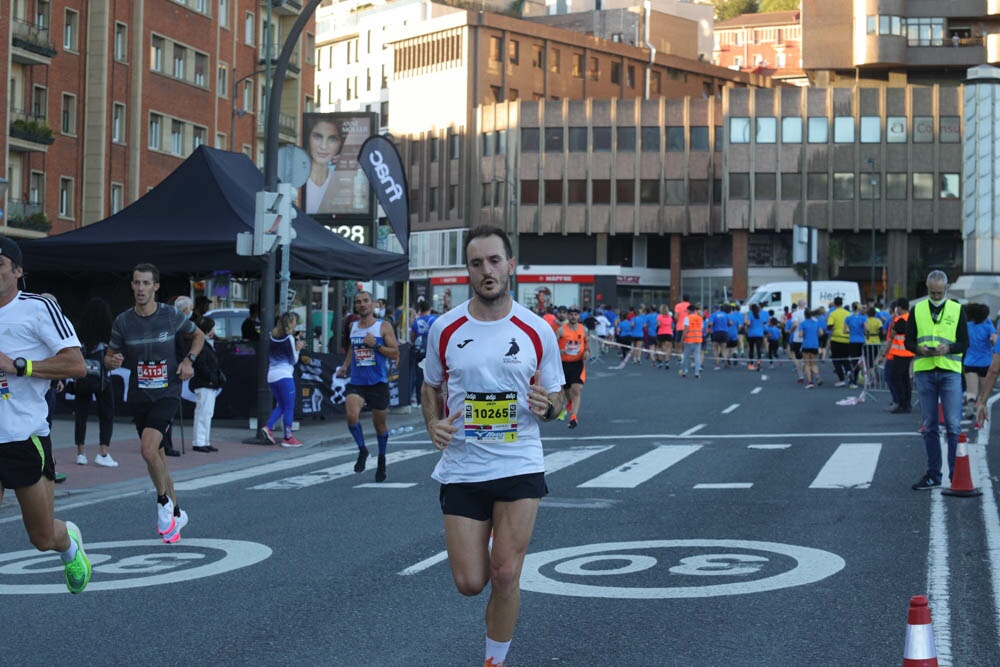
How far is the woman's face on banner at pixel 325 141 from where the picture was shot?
2883cm

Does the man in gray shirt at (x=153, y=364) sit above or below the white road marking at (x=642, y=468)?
above

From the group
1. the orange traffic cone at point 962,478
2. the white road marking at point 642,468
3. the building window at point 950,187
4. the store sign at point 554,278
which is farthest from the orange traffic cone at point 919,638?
the building window at point 950,187

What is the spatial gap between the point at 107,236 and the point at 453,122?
71042 mm

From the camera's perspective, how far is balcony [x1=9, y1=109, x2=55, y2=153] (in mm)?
46562

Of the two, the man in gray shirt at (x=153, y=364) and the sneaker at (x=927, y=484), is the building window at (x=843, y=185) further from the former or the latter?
the man in gray shirt at (x=153, y=364)

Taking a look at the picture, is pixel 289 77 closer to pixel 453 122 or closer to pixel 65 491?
pixel 453 122

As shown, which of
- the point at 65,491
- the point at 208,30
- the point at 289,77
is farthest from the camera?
the point at 289,77

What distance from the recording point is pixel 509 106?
8838 centimetres

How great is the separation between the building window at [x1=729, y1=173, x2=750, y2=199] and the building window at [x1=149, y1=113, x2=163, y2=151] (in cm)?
3821

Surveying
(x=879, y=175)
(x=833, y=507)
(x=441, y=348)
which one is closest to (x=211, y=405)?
(x=833, y=507)

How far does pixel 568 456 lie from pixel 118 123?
132ft

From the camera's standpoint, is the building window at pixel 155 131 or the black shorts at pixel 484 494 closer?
the black shorts at pixel 484 494

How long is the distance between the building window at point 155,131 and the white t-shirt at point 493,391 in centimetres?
5183

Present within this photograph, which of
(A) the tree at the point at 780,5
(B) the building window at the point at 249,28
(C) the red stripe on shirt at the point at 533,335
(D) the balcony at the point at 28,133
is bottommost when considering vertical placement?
(C) the red stripe on shirt at the point at 533,335
